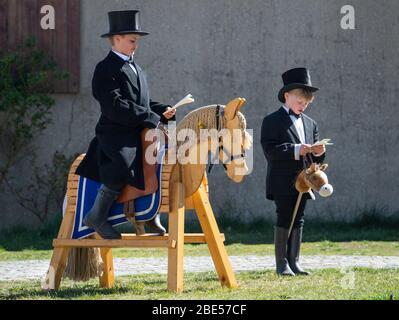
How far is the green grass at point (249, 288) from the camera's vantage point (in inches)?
306

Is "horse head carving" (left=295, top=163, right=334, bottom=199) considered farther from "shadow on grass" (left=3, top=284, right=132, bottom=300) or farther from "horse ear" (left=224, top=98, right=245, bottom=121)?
"shadow on grass" (left=3, top=284, right=132, bottom=300)

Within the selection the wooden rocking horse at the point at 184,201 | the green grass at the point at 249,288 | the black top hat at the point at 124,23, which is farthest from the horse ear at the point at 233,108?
the green grass at the point at 249,288

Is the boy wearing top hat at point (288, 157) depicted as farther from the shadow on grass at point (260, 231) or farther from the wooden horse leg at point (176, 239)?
the shadow on grass at point (260, 231)

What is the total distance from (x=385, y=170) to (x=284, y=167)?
5.54 metres

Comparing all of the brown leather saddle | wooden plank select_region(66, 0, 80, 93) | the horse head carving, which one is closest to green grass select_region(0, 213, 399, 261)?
wooden plank select_region(66, 0, 80, 93)

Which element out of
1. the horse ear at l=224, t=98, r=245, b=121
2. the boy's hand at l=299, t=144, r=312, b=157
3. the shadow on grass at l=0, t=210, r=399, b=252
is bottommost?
the shadow on grass at l=0, t=210, r=399, b=252

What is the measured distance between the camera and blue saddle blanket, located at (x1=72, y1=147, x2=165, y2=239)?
8.13m

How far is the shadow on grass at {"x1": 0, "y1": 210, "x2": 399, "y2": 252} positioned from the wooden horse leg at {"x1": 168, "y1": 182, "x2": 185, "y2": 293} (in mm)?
4786

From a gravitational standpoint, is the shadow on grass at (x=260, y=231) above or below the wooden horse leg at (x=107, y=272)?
below

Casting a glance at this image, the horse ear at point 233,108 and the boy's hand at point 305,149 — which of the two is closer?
the horse ear at point 233,108

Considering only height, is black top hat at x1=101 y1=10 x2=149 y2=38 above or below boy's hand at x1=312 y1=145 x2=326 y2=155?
above

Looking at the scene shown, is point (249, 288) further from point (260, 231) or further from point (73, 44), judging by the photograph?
point (73, 44)
